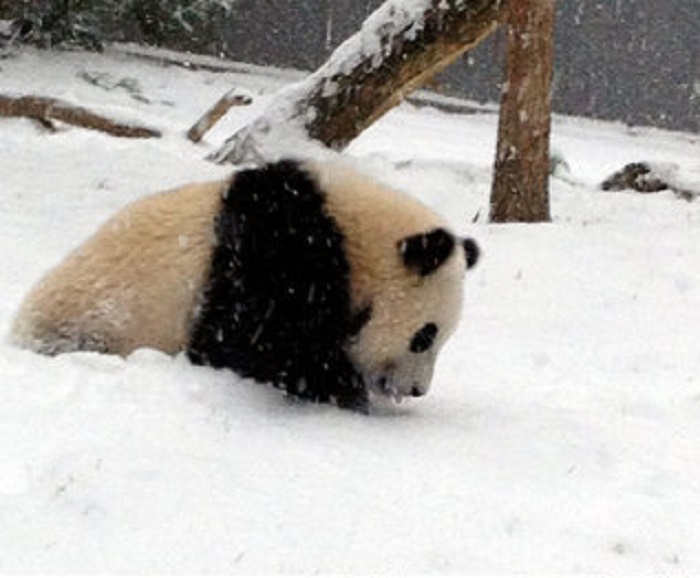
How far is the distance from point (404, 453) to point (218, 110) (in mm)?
9291

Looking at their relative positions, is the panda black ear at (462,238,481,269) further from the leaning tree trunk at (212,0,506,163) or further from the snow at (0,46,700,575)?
the leaning tree trunk at (212,0,506,163)

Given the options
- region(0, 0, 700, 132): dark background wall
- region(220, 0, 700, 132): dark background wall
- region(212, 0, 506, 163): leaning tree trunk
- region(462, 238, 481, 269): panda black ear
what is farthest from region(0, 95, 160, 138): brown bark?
region(220, 0, 700, 132): dark background wall

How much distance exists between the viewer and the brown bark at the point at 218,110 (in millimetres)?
13648

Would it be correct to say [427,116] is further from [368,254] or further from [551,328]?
[368,254]

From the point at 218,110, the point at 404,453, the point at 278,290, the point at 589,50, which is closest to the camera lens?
the point at 404,453

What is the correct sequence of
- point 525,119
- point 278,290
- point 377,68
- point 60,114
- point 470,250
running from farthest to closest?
point 60,114, point 377,68, point 525,119, point 470,250, point 278,290

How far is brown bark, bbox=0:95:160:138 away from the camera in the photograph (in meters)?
13.3

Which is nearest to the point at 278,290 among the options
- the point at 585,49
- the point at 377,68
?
the point at 377,68

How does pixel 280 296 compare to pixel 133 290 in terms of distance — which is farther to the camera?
pixel 133 290

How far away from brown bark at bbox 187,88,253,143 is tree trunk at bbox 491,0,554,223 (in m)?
3.59

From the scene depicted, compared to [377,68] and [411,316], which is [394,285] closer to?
[411,316]

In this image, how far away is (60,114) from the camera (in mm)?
13492

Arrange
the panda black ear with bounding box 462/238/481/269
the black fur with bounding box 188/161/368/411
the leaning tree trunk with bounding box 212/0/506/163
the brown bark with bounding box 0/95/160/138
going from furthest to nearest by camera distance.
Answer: the brown bark with bounding box 0/95/160/138
the leaning tree trunk with bounding box 212/0/506/163
the panda black ear with bounding box 462/238/481/269
the black fur with bounding box 188/161/368/411

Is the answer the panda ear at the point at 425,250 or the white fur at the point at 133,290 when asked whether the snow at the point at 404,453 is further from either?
the panda ear at the point at 425,250
